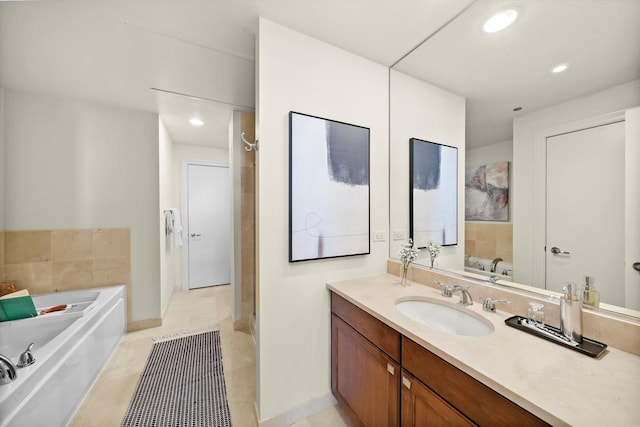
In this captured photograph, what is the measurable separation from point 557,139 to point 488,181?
32cm

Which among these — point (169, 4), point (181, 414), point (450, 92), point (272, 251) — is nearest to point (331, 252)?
point (272, 251)

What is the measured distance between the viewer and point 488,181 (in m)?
1.25

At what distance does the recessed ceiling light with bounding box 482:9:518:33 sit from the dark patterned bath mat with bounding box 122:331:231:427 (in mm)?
2822

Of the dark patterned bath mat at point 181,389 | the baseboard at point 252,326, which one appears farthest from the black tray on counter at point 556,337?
the baseboard at point 252,326

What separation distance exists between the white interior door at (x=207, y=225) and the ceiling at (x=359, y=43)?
2014mm

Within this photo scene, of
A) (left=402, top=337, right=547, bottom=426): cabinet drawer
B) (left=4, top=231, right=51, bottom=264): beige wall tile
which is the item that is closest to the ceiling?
(left=402, top=337, right=547, bottom=426): cabinet drawer

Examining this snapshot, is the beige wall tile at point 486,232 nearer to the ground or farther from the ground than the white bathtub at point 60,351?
farther from the ground

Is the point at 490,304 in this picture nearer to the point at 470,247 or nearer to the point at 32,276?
the point at 470,247

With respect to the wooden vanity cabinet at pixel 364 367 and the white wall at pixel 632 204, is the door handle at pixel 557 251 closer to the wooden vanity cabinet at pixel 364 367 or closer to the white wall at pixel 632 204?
the white wall at pixel 632 204

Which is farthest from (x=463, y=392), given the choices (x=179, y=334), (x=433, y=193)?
(x=179, y=334)

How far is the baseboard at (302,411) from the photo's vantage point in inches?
55.0

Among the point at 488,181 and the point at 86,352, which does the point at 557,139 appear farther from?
the point at 86,352

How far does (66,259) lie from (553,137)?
13.2 ft

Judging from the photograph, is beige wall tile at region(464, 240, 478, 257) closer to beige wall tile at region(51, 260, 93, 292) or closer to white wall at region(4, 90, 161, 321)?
white wall at region(4, 90, 161, 321)
